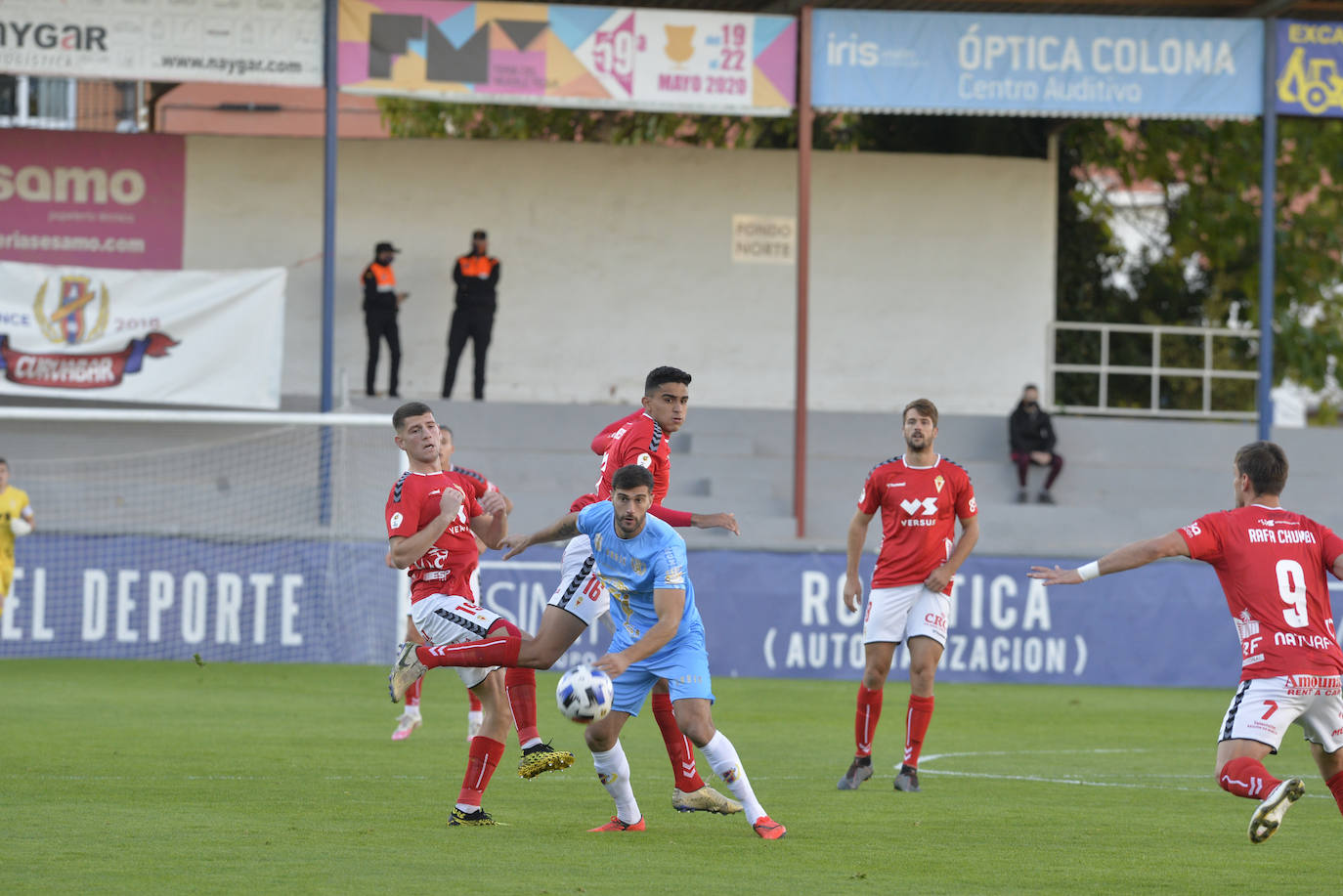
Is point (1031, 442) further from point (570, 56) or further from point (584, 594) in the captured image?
point (584, 594)

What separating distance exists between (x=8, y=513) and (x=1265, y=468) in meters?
13.0

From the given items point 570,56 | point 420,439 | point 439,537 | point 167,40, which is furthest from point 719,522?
point 167,40

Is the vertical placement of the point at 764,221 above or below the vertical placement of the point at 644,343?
above

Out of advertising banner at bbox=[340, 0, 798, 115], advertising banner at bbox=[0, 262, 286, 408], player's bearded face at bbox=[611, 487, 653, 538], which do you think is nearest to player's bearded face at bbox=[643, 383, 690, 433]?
player's bearded face at bbox=[611, 487, 653, 538]

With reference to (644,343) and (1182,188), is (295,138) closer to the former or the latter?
(644,343)

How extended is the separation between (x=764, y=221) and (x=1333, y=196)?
10363 mm

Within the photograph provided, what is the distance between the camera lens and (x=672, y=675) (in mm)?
8078

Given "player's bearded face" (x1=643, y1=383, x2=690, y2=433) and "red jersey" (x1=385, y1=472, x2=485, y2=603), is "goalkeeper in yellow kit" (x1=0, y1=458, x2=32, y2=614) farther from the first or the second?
"player's bearded face" (x1=643, y1=383, x2=690, y2=433)

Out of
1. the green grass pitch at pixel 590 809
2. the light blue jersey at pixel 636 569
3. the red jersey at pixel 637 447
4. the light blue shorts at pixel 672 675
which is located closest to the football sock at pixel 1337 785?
the green grass pitch at pixel 590 809

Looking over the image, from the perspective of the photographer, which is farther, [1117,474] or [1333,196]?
[1333,196]

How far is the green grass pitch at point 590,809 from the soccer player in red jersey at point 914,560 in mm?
637

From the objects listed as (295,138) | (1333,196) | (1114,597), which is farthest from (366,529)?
(1333,196)

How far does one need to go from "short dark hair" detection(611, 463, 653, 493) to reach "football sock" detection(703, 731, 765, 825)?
120 cm

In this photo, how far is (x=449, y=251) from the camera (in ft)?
87.1
